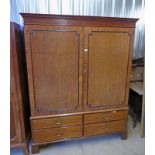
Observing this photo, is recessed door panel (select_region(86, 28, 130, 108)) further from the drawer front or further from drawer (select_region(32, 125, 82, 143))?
drawer (select_region(32, 125, 82, 143))

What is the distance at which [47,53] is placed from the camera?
1.68 m

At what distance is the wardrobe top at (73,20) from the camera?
1.57 meters

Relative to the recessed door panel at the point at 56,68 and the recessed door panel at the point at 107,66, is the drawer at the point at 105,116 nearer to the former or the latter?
the recessed door panel at the point at 107,66

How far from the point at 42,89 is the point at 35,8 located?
46.0 inches

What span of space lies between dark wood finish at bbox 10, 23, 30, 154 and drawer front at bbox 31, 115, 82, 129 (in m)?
0.16

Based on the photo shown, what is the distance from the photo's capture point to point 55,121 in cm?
188

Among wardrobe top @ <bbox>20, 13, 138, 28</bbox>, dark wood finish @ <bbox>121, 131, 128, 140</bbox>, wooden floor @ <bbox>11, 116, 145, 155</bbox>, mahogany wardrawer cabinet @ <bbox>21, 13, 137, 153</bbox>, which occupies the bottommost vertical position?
wooden floor @ <bbox>11, 116, 145, 155</bbox>

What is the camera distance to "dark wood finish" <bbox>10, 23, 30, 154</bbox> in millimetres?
1626

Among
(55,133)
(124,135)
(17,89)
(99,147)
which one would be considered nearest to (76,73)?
(17,89)

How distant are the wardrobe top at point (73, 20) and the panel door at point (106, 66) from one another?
7cm

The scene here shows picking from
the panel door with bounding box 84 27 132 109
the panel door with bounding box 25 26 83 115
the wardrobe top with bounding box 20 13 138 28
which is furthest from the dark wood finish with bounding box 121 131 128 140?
the wardrobe top with bounding box 20 13 138 28

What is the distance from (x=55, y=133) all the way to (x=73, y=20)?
4.55 ft
